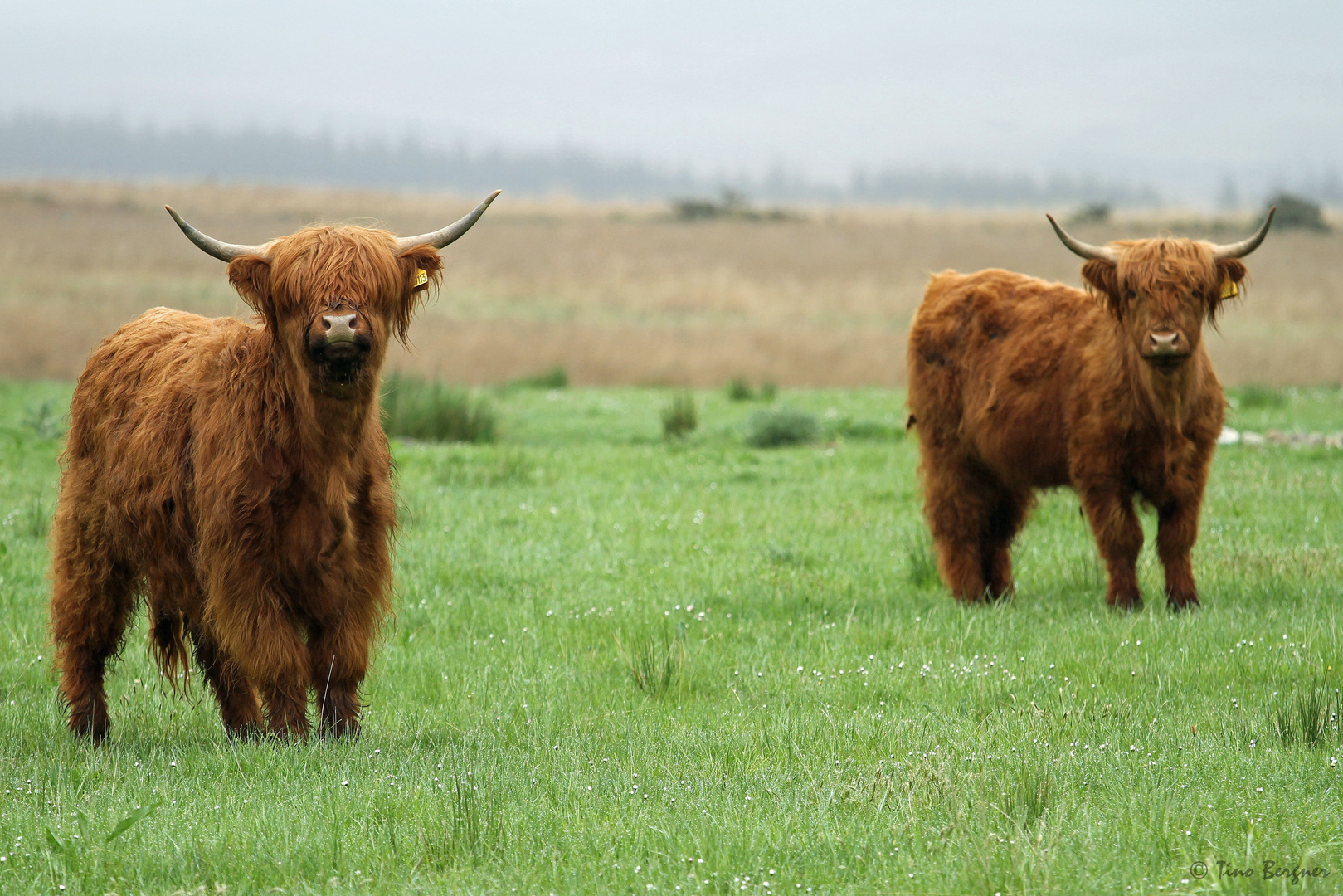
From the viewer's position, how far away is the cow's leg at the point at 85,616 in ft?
16.5

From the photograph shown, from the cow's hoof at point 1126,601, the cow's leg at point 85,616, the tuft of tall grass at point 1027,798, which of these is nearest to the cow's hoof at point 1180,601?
the cow's hoof at point 1126,601

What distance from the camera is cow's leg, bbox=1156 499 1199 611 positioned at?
6648 mm

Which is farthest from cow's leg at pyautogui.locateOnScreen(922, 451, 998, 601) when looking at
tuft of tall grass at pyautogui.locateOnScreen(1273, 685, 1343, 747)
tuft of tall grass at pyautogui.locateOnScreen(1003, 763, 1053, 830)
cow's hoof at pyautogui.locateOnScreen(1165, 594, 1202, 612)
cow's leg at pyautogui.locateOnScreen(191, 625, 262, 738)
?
cow's leg at pyautogui.locateOnScreen(191, 625, 262, 738)

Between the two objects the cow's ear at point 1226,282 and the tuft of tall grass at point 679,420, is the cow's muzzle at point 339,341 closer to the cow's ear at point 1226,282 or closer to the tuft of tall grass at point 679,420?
the cow's ear at point 1226,282

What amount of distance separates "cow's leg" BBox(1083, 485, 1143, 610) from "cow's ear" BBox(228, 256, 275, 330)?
431cm

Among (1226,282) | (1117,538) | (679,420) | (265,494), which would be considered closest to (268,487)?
(265,494)

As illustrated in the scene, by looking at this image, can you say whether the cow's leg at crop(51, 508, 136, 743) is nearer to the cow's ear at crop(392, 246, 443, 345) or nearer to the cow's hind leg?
the cow's ear at crop(392, 246, 443, 345)

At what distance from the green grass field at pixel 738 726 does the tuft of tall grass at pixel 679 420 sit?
3.63 meters

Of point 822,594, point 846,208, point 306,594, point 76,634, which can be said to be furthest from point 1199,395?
point 846,208

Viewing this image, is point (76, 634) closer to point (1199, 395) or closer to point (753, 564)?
point (753, 564)

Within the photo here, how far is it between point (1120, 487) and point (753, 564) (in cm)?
212

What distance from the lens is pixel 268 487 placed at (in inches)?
171

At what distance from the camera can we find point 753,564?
7.67m

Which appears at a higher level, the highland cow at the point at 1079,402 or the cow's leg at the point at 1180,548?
the highland cow at the point at 1079,402
